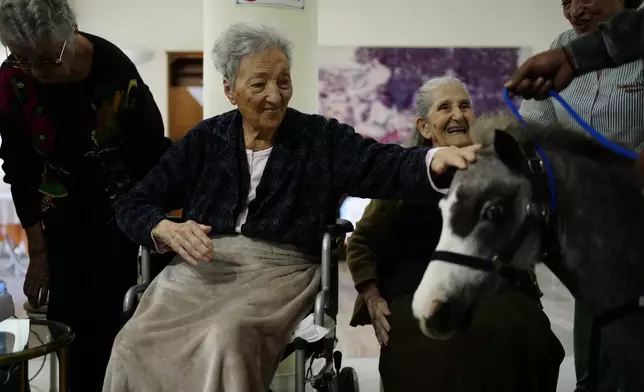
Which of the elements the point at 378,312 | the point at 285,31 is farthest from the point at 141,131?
the point at 378,312

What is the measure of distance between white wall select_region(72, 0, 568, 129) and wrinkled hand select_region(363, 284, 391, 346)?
3323 mm

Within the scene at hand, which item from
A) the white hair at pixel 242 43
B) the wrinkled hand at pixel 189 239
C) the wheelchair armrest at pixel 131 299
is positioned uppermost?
the white hair at pixel 242 43

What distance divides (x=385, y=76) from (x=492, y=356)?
352cm

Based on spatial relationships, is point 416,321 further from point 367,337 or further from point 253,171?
point 367,337

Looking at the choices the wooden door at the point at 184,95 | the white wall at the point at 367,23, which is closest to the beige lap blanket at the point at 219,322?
the white wall at the point at 367,23

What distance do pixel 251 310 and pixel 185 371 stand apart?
0.68 feet

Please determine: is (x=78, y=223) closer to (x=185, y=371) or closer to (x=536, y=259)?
(x=185, y=371)

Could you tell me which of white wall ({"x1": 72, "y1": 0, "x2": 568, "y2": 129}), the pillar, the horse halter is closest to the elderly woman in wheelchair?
the horse halter

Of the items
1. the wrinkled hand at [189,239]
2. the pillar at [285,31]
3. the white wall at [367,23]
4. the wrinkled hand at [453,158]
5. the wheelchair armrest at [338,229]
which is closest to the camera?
the wrinkled hand at [453,158]

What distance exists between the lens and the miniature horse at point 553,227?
3.33 ft

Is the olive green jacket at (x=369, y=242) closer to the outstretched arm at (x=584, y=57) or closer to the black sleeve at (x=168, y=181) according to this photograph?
the black sleeve at (x=168, y=181)

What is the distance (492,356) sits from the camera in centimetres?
142

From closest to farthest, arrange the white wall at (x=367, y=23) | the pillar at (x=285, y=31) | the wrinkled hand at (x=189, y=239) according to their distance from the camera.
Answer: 1. the wrinkled hand at (x=189, y=239)
2. the pillar at (x=285, y=31)
3. the white wall at (x=367, y=23)

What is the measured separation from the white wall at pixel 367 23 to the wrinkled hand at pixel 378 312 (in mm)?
3323
